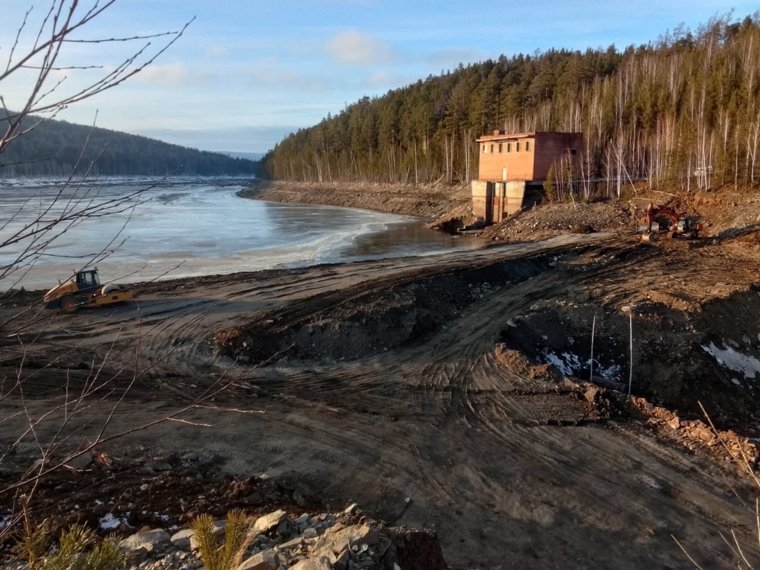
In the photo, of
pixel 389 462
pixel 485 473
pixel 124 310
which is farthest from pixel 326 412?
pixel 124 310

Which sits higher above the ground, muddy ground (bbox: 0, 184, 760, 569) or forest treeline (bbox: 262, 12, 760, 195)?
forest treeline (bbox: 262, 12, 760, 195)

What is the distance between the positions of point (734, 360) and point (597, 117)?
143 ft

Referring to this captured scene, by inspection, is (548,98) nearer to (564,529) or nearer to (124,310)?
(124,310)

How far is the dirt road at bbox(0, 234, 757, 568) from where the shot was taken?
25.6 ft

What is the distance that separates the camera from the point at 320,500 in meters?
8.53

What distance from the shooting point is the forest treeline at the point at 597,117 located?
4072cm

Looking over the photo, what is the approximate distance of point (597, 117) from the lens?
53.2 meters

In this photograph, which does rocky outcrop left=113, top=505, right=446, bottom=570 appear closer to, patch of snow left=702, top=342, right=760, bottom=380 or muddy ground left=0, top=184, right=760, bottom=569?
muddy ground left=0, top=184, right=760, bottom=569

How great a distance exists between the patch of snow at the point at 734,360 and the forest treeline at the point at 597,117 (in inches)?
973

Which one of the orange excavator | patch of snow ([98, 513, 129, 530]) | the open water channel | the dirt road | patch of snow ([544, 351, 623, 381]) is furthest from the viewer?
the orange excavator

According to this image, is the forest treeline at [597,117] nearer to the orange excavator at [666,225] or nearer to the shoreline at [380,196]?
the shoreline at [380,196]

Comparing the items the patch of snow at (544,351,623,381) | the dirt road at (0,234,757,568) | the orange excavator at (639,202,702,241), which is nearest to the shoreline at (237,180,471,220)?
the orange excavator at (639,202,702,241)

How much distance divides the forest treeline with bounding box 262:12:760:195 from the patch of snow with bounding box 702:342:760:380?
24.7m

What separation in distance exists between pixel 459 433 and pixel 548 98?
6861 cm
